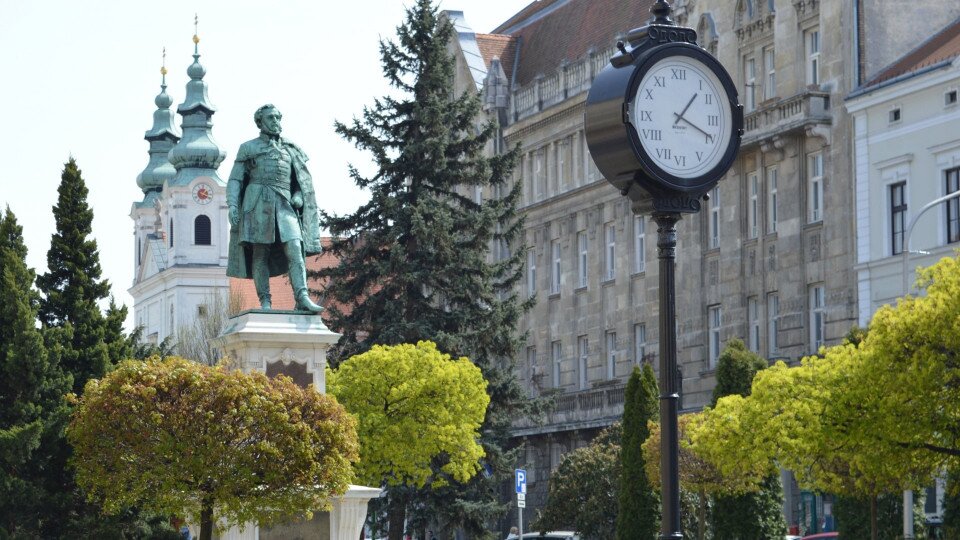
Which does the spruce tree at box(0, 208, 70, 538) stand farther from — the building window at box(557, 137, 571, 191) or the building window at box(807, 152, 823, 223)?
the building window at box(557, 137, 571, 191)

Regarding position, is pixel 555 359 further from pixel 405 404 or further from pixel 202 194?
pixel 202 194

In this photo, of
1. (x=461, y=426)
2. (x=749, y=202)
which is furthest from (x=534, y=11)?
(x=461, y=426)

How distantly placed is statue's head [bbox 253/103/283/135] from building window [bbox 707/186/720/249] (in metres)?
33.1

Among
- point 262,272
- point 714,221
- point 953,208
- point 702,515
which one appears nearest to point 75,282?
point 262,272

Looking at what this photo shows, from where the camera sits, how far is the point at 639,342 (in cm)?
6331

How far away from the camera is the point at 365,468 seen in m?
39.3

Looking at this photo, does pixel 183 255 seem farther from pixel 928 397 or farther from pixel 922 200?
pixel 928 397

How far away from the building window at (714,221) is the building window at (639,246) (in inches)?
183

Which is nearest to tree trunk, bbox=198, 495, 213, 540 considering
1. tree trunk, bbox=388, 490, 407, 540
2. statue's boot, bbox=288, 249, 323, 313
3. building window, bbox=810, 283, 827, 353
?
statue's boot, bbox=288, 249, 323, 313

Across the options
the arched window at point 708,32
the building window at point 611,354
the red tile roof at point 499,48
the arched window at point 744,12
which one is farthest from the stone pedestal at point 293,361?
the red tile roof at point 499,48

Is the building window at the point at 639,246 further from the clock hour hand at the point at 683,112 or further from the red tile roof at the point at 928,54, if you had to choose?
the clock hour hand at the point at 683,112

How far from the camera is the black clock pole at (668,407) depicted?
895 cm

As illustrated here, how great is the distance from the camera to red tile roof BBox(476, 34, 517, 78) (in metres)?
77.2

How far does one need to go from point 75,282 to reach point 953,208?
22.7 meters
